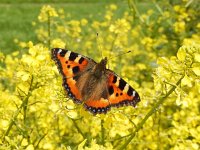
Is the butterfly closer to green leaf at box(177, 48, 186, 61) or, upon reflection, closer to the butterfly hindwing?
the butterfly hindwing

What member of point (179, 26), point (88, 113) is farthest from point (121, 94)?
point (179, 26)

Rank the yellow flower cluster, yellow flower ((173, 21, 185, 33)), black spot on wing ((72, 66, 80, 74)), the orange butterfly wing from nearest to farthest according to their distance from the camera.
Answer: the yellow flower cluster
the orange butterfly wing
black spot on wing ((72, 66, 80, 74))
yellow flower ((173, 21, 185, 33))

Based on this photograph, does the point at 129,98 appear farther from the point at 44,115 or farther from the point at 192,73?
the point at 44,115

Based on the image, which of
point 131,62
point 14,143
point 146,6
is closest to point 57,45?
point 14,143

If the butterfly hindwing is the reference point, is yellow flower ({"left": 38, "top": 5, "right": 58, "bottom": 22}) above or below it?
above

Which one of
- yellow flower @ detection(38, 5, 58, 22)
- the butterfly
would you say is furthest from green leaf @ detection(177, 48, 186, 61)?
yellow flower @ detection(38, 5, 58, 22)

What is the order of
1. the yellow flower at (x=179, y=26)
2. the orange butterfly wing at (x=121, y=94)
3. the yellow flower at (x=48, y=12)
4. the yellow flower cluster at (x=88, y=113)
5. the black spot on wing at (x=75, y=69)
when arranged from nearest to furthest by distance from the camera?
the yellow flower cluster at (x=88, y=113) < the orange butterfly wing at (x=121, y=94) < the black spot on wing at (x=75, y=69) < the yellow flower at (x=48, y=12) < the yellow flower at (x=179, y=26)

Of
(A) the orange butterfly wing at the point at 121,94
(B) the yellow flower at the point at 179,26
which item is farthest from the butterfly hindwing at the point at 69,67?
(B) the yellow flower at the point at 179,26

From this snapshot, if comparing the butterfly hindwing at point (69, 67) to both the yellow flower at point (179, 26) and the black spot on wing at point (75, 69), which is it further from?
the yellow flower at point (179, 26)

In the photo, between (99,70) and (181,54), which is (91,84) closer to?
(99,70)
